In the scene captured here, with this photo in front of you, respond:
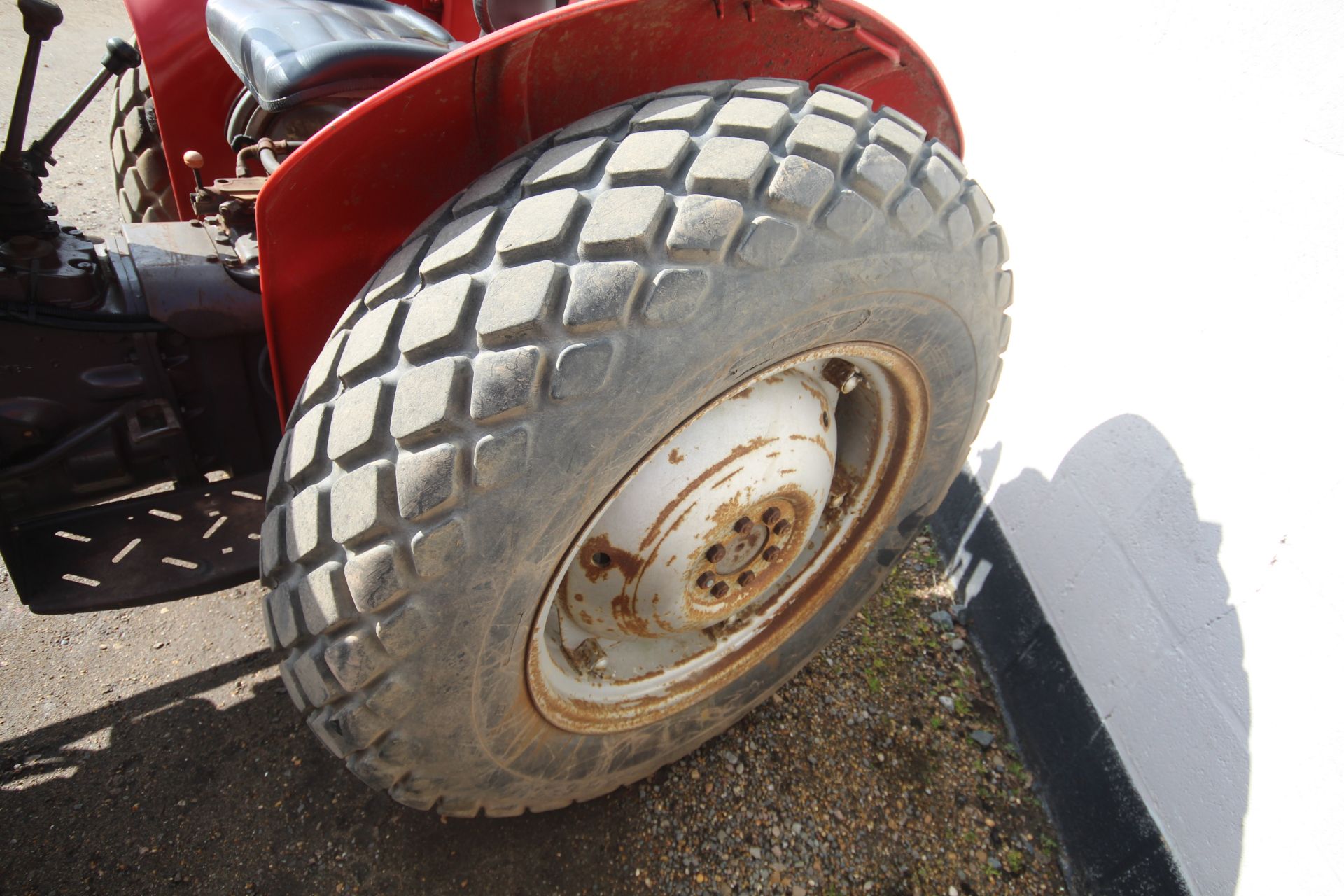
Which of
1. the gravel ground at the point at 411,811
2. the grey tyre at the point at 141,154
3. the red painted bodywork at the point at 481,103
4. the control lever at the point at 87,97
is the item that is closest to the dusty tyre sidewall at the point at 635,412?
the gravel ground at the point at 411,811

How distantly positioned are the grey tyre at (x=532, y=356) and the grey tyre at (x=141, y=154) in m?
1.60

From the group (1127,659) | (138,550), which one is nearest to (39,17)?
(138,550)

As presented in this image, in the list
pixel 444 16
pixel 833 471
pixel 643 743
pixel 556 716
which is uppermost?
pixel 444 16

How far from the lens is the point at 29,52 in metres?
1.33

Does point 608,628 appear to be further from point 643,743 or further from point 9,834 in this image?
point 9,834

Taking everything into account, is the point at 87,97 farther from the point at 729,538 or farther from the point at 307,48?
the point at 729,538

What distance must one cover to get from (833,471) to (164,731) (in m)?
1.71

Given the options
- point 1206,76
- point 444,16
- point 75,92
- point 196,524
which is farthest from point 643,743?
point 75,92

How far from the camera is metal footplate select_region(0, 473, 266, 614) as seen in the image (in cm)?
145

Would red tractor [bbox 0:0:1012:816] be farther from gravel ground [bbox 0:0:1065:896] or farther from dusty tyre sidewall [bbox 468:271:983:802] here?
gravel ground [bbox 0:0:1065:896]

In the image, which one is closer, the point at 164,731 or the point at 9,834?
the point at 9,834

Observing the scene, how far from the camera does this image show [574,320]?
37.2 inches

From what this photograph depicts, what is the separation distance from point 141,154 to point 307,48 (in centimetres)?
116

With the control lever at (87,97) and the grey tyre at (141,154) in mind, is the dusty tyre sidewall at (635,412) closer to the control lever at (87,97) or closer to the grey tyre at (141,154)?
the control lever at (87,97)
